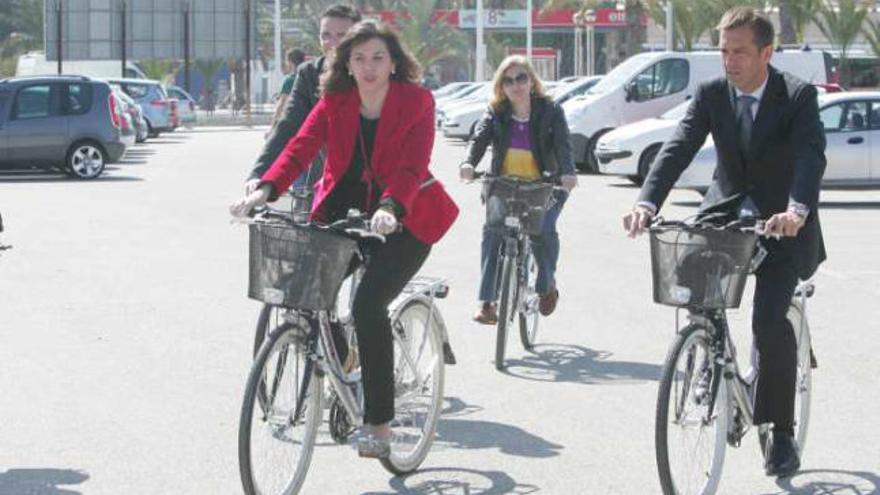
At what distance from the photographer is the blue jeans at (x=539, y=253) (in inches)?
406

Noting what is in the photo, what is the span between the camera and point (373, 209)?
6.64 meters

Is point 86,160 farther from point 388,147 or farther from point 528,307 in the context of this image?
point 388,147

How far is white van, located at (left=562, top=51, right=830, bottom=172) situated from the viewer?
2917 cm

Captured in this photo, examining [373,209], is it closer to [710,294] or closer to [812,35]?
[710,294]

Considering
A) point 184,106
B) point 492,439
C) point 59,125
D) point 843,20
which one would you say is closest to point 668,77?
point 59,125

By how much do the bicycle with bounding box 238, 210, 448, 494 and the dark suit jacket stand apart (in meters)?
1.15

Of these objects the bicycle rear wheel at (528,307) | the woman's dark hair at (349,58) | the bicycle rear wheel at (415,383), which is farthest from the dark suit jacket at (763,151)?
the bicycle rear wheel at (528,307)

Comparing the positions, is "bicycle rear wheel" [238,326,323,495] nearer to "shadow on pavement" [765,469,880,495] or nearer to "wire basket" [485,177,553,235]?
"shadow on pavement" [765,469,880,495]

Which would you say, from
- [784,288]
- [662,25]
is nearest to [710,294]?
[784,288]

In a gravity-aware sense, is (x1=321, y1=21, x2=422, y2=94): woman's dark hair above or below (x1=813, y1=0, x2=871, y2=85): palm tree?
below

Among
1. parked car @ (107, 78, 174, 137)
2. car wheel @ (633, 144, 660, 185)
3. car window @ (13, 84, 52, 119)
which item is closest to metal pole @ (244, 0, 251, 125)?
parked car @ (107, 78, 174, 137)

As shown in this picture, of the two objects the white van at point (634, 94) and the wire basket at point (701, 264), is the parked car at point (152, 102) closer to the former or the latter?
the white van at point (634, 94)

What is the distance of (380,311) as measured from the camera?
641 cm

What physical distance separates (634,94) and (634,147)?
475 cm
